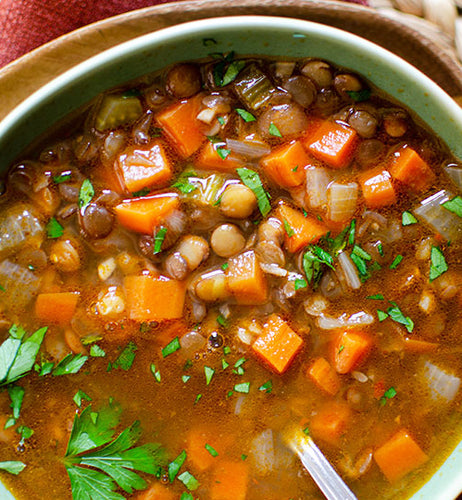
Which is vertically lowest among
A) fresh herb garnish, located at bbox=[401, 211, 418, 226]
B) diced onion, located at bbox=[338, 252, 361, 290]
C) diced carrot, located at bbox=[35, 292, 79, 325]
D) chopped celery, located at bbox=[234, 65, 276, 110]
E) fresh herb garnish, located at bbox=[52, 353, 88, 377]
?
fresh herb garnish, located at bbox=[52, 353, 88, 377]

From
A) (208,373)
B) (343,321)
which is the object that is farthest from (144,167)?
(343,321)

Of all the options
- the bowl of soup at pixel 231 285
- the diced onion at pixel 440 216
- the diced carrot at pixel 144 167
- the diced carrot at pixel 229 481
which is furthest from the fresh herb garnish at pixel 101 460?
the diced onion at pixel 440 216

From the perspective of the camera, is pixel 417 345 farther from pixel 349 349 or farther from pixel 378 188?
pixel 378 188

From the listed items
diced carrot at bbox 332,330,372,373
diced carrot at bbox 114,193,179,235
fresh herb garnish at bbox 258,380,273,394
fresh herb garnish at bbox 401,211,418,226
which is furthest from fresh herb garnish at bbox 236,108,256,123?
fresh herb garnish at bbox 258,380,273,394

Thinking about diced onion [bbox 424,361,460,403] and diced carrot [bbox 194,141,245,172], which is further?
diced onion [bbox 424,361,460,403]

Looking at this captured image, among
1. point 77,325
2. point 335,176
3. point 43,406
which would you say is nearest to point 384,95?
point 335,176

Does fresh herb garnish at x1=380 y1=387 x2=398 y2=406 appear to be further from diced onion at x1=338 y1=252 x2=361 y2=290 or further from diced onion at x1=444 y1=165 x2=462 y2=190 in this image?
diced onion at x1=444 y1=165 x2=462 y2=190

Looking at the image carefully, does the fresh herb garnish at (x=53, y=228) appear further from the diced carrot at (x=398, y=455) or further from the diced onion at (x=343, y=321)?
the diced carrot at (x=398, y=455)
